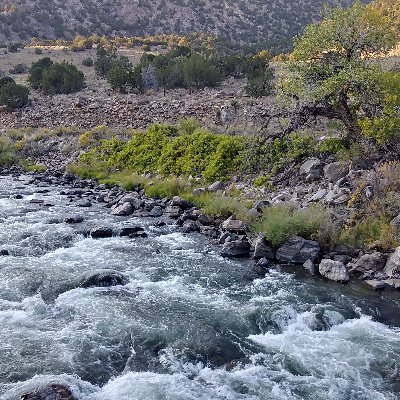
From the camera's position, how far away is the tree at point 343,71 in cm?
1659

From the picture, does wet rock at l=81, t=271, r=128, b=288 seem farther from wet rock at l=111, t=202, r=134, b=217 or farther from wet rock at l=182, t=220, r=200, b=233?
wet rock at l=111, t=202, r=134, b=217

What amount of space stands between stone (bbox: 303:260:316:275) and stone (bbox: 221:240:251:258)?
1.78 m

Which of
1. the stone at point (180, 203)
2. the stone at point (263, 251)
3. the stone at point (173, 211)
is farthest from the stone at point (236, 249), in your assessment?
the stone at point (180, 203)

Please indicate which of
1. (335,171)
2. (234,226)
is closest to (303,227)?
(234,226)

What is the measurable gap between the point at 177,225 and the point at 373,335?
8246 millimetres

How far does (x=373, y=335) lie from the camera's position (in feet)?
33.6

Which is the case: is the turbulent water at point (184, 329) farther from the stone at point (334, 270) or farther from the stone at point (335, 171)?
the stone at point (335, 171)

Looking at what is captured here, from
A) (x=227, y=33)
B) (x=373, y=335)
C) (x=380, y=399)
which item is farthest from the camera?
(x=227, y=33)

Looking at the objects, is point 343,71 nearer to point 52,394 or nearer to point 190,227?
point 190,227

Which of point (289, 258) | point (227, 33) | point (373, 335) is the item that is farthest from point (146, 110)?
point (227, 33)

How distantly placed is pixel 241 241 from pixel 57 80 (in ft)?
107

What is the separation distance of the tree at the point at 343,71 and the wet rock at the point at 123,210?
6.55 metres

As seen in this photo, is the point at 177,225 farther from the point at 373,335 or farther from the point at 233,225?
the point at 373,335

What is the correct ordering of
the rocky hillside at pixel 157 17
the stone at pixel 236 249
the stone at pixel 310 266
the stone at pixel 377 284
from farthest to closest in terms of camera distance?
the rocky hillside at pixel 157 17, the stone at pixel 236 249, the stone at pixel 310 266, the stone at pixel 377 284
